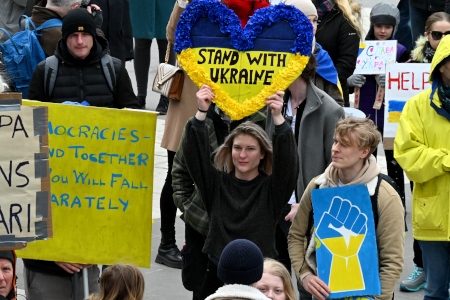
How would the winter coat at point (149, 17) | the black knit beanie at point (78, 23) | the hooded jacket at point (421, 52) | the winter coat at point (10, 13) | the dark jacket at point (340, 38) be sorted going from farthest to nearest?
the winter coat at point (149, 17), the winter coat at point (10, 13), the dark jacket at point (340, 38), the hooded jacket at point (421, 52), the black knit beanie at point (78, 23)

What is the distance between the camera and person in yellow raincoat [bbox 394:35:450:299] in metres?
6.30

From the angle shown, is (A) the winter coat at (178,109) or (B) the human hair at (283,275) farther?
(A) the winter coat at (178,109)

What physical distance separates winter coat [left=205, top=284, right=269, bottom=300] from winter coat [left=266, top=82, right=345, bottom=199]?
7.28 ft

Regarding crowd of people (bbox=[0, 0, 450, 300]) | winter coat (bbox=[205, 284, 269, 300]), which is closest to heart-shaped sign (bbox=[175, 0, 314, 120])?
crowd of people (bbox=[0, 0, 450, 300])

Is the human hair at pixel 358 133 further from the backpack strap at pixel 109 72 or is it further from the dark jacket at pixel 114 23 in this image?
the dark jacket at pixel 114 23

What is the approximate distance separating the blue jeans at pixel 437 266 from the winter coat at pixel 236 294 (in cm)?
283

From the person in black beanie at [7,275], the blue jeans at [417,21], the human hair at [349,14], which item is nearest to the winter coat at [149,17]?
the blue jeans at [417,21]

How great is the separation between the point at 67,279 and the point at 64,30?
1.49 metres

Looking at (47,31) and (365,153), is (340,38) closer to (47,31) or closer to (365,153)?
(47,31)

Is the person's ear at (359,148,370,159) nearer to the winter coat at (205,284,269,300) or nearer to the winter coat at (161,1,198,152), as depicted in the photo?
the winter coat at (205,284,269,300)

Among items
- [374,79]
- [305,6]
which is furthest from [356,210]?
[374,79]

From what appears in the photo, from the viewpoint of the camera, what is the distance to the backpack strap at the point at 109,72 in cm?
642

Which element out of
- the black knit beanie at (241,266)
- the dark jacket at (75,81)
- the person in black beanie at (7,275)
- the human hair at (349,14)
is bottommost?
the person in black beanie at (7,275)

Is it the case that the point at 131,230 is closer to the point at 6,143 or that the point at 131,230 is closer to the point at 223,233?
the point at 223,233
